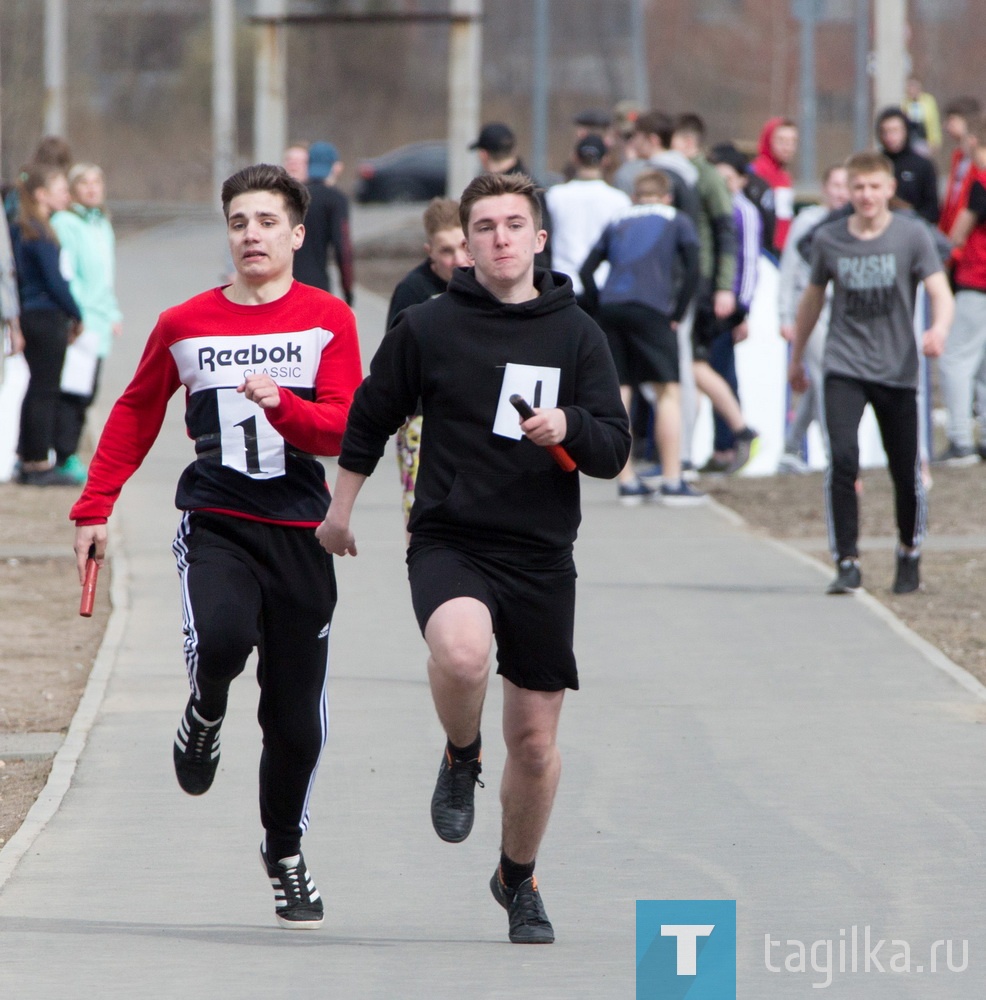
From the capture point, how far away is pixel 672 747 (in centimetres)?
695

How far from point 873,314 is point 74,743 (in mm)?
4303

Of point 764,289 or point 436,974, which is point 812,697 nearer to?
point 436,974

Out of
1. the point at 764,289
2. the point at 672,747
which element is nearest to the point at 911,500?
the point at 672,747

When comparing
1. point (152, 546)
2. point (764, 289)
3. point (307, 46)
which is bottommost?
point (152, 546)

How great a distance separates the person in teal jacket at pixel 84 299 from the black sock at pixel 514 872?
30.5ft

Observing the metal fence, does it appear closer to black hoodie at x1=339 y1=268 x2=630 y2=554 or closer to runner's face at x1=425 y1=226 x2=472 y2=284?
runner's face at x1=425 y1=226 x2=472 y2=284

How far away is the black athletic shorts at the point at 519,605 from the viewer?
4824 millimetres

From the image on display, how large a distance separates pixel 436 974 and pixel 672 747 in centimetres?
233

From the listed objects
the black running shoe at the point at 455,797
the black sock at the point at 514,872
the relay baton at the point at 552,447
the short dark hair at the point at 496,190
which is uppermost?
the short dark hair at the point at 496,190

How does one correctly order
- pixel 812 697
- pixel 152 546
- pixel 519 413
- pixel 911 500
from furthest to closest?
pixel 152 546, pixel 911 500, pixel 812 697, pixel 519 413

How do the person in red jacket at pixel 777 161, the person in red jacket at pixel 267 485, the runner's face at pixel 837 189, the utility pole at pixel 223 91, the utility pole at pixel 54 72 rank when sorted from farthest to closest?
the utility pole at pixel 54 72 < the utility pole at pixel 223 91 < the person in red jacket at pixel 777 161 < the runner's face at pixel 837 189 < the person in red jacket at pixel 267 485

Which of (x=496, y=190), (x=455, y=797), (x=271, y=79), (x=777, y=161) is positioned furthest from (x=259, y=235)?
(x=271, y=79)

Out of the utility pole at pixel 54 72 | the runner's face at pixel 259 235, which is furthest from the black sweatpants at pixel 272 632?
the utility pole at pixel 54 72

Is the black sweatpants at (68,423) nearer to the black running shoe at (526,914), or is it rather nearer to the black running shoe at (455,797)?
the black running shoe at (455,797)
